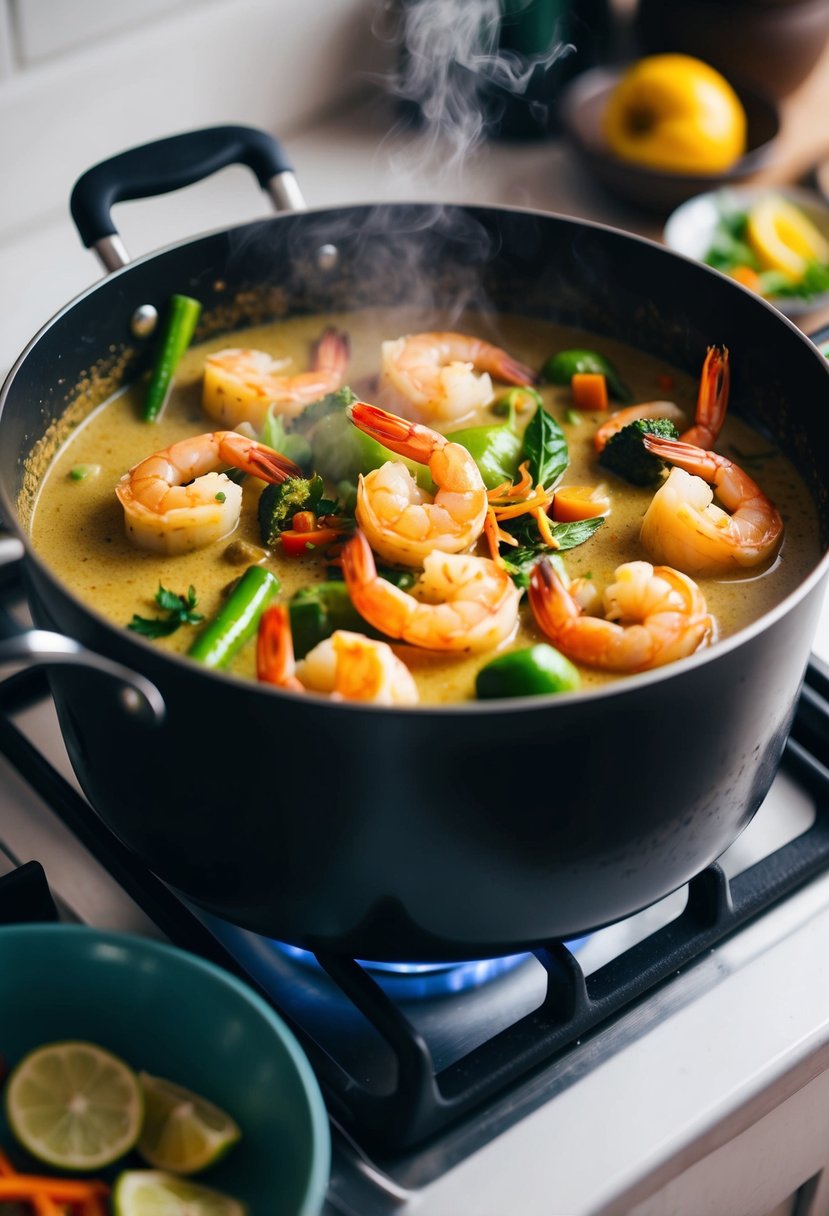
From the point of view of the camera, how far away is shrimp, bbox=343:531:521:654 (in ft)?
3.96

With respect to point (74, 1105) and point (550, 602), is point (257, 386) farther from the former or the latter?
point (74, 1105)

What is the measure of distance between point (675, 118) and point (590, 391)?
772 millimetres

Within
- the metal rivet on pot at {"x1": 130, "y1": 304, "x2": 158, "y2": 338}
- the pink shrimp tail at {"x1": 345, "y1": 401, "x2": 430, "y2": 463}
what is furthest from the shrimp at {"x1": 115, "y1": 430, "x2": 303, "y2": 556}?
the metal rivet on pot at {"x1": 130, "y1": 304, "x2": 158, "y2": 338}

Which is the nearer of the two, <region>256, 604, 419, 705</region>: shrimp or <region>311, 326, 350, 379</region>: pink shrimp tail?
<region>256, 604, 419, 705</region>: shrimp

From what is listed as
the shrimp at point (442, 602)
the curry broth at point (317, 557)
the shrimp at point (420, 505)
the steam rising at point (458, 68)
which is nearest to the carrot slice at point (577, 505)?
the curry broth at point (317, 557)

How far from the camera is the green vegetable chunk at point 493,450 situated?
1500mm

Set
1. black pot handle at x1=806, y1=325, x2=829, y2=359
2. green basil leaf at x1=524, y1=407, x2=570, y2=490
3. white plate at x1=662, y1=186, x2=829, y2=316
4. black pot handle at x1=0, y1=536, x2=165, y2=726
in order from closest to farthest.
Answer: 1. black pot handle at x1=0, y1=536, x2=165, y2=726
2. green basil leaf at x1=524, y1=407, x2=570, y2=490
3. black pot handle at x1=806, y1=325, x2=829, y2=359
4. white plate at x1=662, y1=186, x2=829, y2=316

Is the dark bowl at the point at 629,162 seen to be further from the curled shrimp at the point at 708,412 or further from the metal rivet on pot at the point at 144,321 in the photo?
the metal rivet on pot at the point at 144,321

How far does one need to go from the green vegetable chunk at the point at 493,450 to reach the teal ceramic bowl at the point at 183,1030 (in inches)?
26.3

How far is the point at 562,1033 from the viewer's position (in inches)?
45.4

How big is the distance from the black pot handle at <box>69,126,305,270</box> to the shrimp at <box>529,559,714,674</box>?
2.02 ft

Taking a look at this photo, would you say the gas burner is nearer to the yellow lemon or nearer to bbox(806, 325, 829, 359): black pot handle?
bbox(806, 325, 829, 359): black pot handle

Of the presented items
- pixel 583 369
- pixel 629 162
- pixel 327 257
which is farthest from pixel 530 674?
pixel 629 162

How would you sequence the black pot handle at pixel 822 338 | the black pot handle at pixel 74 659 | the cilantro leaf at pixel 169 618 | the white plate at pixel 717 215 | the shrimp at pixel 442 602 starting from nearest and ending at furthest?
the black pot handle at pixel 74 659, the shrimp at pixel 442 602, the cilantro leaf at pixel 169 618, the black pot handle at pixel 822 338, the white plate at pixel 717 215
